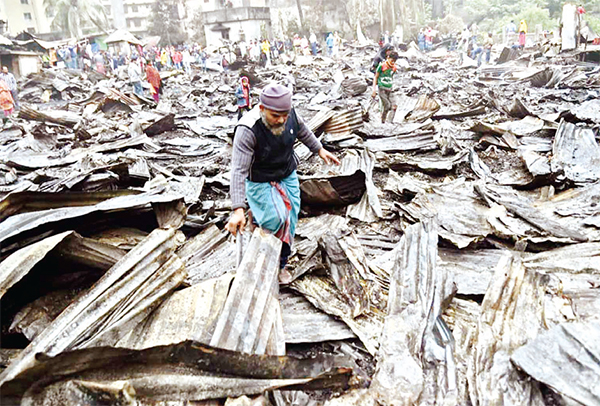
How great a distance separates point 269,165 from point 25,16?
60428mm

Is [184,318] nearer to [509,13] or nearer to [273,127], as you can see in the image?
[273,127]

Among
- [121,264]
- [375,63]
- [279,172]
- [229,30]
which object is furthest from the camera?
[229,30]

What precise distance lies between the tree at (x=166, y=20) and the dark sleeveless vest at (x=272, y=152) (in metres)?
43.1

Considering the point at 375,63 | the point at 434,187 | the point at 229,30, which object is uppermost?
the point at 229,30

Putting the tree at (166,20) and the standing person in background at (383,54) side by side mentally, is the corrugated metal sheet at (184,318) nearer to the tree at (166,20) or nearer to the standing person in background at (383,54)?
the standing person in background at (383,54)

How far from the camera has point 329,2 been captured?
126 feet

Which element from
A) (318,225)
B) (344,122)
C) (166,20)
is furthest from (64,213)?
(166,20)

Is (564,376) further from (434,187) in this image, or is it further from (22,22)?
(22,22)

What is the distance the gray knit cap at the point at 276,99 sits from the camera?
258cm

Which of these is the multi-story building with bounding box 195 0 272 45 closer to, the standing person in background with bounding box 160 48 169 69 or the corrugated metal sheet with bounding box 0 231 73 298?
the standing person in background with bounding box 160 48 169 69

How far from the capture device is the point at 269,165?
287 centimetres

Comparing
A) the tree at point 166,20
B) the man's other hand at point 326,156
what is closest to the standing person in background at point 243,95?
the man's other hand at point 326,156

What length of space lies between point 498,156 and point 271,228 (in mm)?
4648

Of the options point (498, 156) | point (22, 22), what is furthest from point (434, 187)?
point (22, 22)
